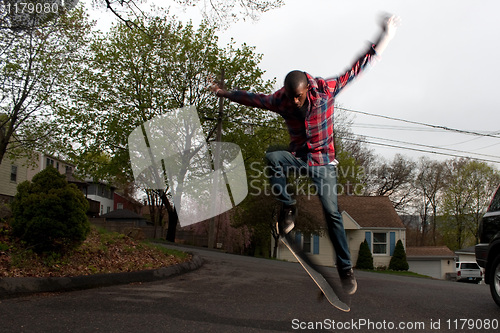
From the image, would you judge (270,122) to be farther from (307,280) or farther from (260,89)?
(307,280)

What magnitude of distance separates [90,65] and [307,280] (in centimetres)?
2205

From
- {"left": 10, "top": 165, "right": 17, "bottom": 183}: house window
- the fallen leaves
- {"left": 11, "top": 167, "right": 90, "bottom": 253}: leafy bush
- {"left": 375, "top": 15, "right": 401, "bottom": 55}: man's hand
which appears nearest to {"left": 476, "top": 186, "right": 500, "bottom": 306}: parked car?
{"left": 375, "top": 15, "right": 401, "bottom": 55}: man's hand

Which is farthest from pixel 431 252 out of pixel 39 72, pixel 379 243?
pixel 39 72

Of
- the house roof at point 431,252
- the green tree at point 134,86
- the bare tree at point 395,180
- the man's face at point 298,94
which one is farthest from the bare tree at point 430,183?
the man's face at point 298,94

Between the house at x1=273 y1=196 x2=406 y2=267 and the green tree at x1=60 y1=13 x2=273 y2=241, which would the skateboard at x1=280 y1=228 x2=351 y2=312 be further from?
the house at x1=273 y1=196 x2=406 y2=267

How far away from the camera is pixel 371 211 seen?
37219 millimetres

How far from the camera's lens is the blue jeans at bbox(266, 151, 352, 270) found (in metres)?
4.41

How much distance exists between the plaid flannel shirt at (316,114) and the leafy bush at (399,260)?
32.5 meters

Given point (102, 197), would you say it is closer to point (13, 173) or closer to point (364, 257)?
point (13, 173)

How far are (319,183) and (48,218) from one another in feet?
15.2

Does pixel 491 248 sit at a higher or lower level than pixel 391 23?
lower

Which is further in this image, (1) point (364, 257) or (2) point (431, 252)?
(2) point (431, 252)

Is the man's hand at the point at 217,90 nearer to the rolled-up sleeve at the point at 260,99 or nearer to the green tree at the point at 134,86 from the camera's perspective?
the rolled-up sleeve at the point at 260,99

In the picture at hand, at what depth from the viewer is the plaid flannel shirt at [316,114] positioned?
4293mm
